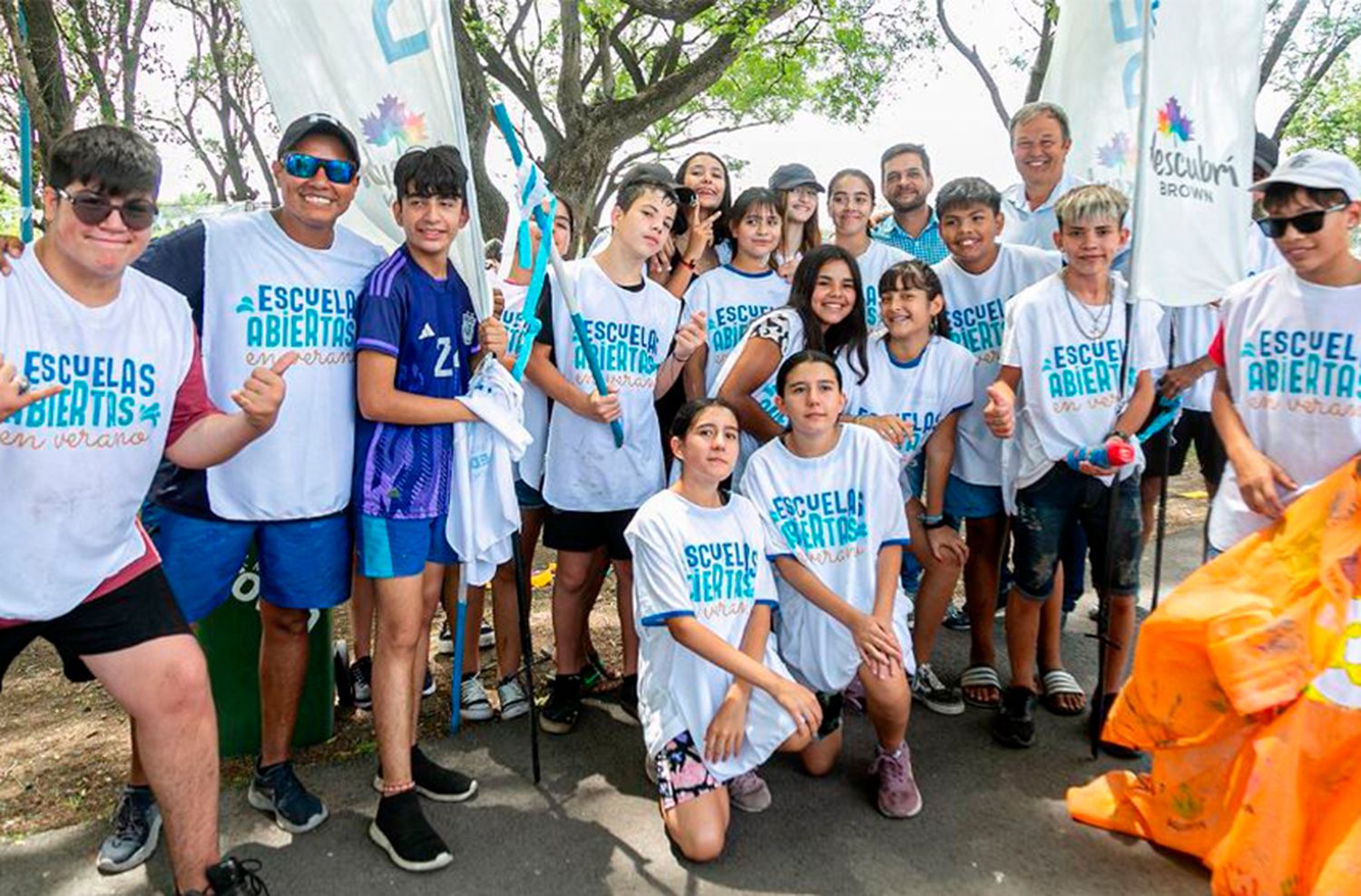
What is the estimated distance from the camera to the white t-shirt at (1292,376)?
283cm

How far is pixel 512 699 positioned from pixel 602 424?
125 cm

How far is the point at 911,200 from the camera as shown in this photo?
4707 millimetres

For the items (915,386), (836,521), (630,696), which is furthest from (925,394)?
(630,696)

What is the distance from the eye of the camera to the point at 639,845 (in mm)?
3004

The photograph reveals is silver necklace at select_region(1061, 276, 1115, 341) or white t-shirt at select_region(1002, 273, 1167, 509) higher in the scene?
silver necklace at select_region(1061, 276, 1115, 341)

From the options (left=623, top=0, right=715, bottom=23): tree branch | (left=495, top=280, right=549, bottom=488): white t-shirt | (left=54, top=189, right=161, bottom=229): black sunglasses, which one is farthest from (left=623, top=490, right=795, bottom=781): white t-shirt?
(left=623, top=0, right=715, bottom=23): tree branch

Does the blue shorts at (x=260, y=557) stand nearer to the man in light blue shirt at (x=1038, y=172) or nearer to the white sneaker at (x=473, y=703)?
the white sneaker at (x=473, y=703)

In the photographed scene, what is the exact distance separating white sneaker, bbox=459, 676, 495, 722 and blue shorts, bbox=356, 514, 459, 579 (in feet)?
3.34

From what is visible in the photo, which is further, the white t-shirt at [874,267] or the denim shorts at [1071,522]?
the white t-shirt at [874,267]

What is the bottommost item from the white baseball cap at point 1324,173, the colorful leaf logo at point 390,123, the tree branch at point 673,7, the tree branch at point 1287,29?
the white baseball cap at point 1324,173

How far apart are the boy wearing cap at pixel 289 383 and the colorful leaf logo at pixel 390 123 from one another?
236 mm

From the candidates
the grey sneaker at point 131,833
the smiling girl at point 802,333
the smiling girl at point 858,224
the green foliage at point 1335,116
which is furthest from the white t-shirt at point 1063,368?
the green foliage at point 1335,116

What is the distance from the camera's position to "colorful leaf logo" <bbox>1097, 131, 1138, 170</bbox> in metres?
4.34

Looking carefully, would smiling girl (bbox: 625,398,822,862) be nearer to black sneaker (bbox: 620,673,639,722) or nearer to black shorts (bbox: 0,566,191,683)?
black sneaker (bbox: 620,673,639,722)
